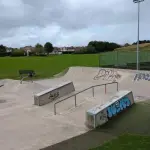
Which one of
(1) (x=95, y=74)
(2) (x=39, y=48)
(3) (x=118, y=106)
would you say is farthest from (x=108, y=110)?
(2) (x=39, y=48)

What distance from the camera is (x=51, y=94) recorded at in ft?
50.0

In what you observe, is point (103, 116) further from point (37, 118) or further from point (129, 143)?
point (37, 118)

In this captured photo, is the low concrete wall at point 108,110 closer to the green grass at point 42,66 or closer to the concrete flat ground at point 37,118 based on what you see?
the concrete flat ground at point 37,118

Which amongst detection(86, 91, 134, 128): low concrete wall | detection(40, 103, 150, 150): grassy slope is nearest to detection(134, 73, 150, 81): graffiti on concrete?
detection(86, 91, 134, 128): low concrete wall

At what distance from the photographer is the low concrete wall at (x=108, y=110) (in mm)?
10174

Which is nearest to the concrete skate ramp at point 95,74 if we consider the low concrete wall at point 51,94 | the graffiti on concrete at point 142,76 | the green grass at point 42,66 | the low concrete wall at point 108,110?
the graffiti on concrete at point 142,76

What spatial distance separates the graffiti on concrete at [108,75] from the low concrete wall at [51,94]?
316 inches

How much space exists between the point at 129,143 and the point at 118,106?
3.51 metres

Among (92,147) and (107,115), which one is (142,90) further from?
(92,147)

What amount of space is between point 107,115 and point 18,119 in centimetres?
392

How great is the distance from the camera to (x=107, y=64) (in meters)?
31.2

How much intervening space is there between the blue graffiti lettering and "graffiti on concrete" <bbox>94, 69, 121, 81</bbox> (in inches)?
444

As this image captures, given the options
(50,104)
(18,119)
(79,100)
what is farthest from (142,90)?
(18,119)

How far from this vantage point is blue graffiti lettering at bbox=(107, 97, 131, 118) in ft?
35.9
